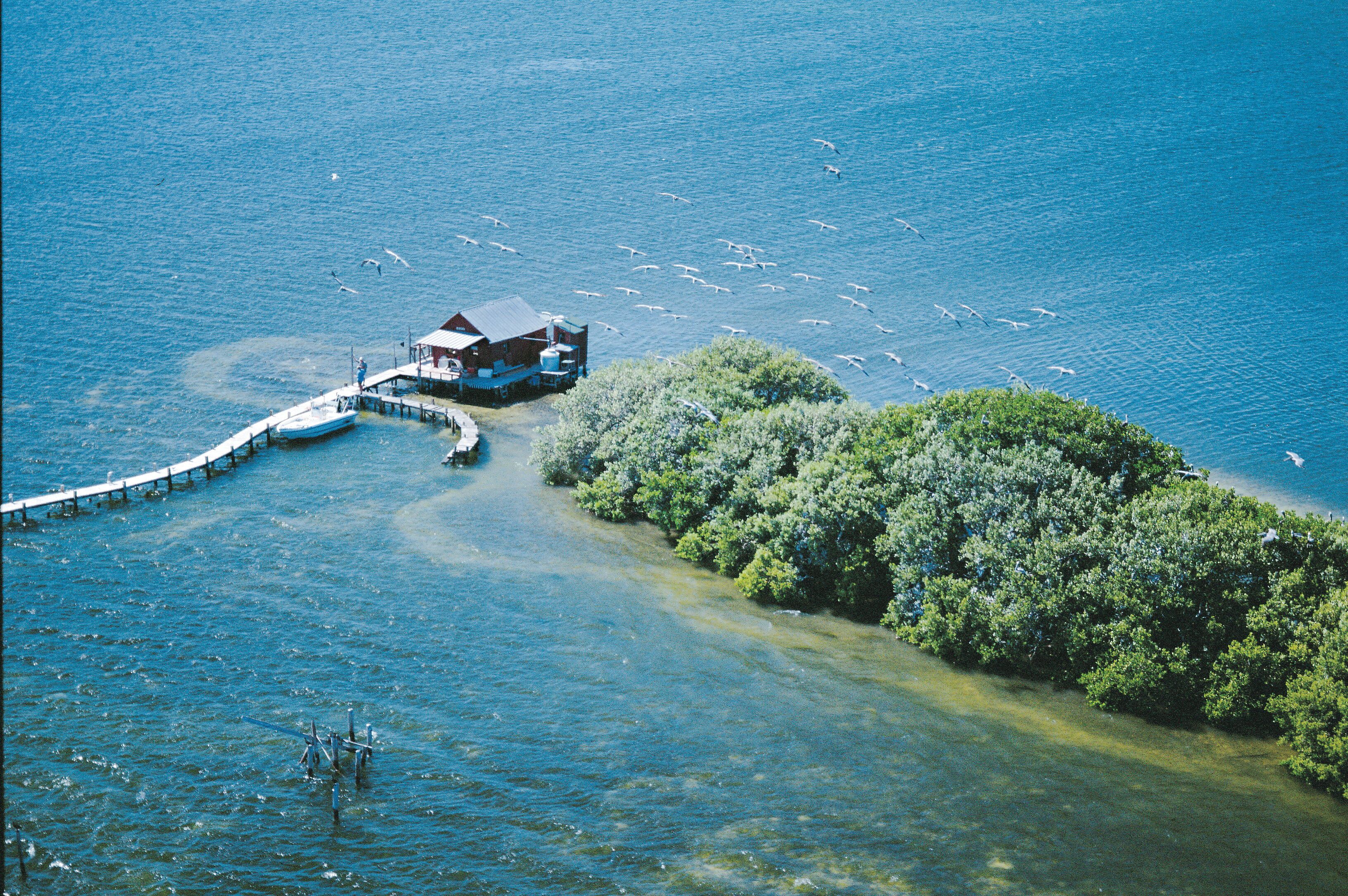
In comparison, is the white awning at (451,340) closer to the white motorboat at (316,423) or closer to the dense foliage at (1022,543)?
the white motorboat at (316,423)

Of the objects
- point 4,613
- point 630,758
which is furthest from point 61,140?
point 630,758

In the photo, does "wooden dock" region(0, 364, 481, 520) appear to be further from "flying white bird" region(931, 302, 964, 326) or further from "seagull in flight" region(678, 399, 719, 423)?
"flying white bird" region(931, 302, 964, 326)

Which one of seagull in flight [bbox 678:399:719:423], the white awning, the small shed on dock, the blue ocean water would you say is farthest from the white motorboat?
seagull in flight [bbox 678:399:719:423]

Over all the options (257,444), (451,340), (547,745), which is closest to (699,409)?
(547,745)

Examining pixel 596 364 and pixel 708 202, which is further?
pixel 708 202

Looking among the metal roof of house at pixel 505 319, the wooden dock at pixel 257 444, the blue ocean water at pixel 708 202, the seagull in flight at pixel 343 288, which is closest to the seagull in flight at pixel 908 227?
the blue ocean water at pixel 708 202

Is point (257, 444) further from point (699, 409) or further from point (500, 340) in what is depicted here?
point (699, 409)

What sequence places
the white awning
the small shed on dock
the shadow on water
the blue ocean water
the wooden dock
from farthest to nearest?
the blue ocean water < the small shed on dock < the white awning < the wooden dock < the shadow on water
